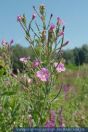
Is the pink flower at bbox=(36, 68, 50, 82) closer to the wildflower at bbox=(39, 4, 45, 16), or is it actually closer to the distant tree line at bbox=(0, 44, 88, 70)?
the distant tree line at bbox=(0, 44, 88, 70)

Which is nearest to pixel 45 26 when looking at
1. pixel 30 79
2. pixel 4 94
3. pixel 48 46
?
pixel 48 46

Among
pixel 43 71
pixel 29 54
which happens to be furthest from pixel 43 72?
pixel 29 54

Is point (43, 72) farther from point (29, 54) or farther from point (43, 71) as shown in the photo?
point (29, 54)

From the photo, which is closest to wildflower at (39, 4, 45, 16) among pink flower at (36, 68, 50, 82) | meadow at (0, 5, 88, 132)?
meadow at (0, 5, 88, 132)

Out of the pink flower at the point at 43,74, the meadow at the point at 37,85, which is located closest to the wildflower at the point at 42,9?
the meadow at the point at 37,85

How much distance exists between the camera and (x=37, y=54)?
3.71m

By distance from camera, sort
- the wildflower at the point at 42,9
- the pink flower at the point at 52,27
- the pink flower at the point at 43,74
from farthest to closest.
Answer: the wildflower at the point at 42,9 → the pink flower at the point at 52,27 → the pink flower at the point at 43,74

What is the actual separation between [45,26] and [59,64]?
15.3 inches

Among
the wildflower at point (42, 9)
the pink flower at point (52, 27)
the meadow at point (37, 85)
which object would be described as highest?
the wildflower at point (42, 9)

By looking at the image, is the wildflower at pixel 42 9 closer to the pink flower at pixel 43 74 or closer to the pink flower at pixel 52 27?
the pink flower at pixel 52 27

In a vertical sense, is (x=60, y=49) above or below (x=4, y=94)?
above

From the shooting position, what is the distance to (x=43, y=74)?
3451 mm

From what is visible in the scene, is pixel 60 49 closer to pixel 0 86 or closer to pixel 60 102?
pixel 60 102

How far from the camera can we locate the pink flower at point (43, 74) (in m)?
3.47
